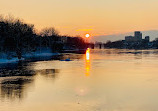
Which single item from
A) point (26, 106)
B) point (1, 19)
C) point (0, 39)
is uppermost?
point (1, 19)

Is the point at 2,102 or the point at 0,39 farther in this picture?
the point at 0,39

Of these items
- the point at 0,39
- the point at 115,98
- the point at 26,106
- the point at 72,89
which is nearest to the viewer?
the point at 26,106

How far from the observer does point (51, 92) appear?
26.4 metres

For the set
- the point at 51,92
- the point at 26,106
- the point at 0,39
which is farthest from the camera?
the point at 0,39

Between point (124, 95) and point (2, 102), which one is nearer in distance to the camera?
point (2, 102)

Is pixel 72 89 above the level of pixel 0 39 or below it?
below

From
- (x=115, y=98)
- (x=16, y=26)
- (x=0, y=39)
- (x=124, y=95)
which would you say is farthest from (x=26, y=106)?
(x=16, y=26)

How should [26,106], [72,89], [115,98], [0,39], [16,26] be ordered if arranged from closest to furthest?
[26,106]
[115,98]
[72,89]
[0,39]
[16,26]

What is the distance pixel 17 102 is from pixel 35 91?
538 centimetres

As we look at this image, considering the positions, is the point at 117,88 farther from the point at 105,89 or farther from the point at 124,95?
the point at 124,95

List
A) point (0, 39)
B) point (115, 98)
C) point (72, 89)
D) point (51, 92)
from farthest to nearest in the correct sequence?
point (0, 39)
point (72, 89)
point (51, 92)
point (115, 98)

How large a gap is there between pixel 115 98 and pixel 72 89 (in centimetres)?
636

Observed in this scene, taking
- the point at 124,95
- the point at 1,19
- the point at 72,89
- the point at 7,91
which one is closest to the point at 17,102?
the point at 7,91

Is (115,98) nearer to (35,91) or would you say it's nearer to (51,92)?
(51,92)
